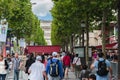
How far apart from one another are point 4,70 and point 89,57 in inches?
737

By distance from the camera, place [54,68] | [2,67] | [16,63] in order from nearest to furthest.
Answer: [54,68] → [2,67] → [16,63]

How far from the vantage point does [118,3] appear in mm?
17547

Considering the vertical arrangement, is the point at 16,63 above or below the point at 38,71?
above

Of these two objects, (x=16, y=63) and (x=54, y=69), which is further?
(x=16, y=63)

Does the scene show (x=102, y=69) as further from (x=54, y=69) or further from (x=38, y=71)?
(x=38, y=71)

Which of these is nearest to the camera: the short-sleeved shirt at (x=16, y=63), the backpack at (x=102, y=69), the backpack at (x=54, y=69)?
the backpack at (x=102, y=69)

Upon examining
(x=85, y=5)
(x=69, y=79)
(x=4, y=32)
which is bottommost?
(x=69, y=79)

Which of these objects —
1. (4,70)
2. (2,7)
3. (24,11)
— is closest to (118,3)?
(4,70)

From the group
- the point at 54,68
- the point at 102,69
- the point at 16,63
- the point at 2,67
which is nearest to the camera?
the point at 102,69

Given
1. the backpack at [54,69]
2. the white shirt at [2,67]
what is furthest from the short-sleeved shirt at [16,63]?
the backpack at [54,69]

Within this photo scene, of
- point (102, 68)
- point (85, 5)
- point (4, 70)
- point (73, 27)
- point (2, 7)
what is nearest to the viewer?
point (102, 68)

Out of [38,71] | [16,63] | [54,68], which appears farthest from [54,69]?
[16,63]

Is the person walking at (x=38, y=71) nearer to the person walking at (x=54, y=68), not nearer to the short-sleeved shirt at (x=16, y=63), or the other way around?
the person walking at (x=54, y=68)

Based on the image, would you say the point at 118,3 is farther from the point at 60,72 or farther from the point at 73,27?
the point at 73,27
